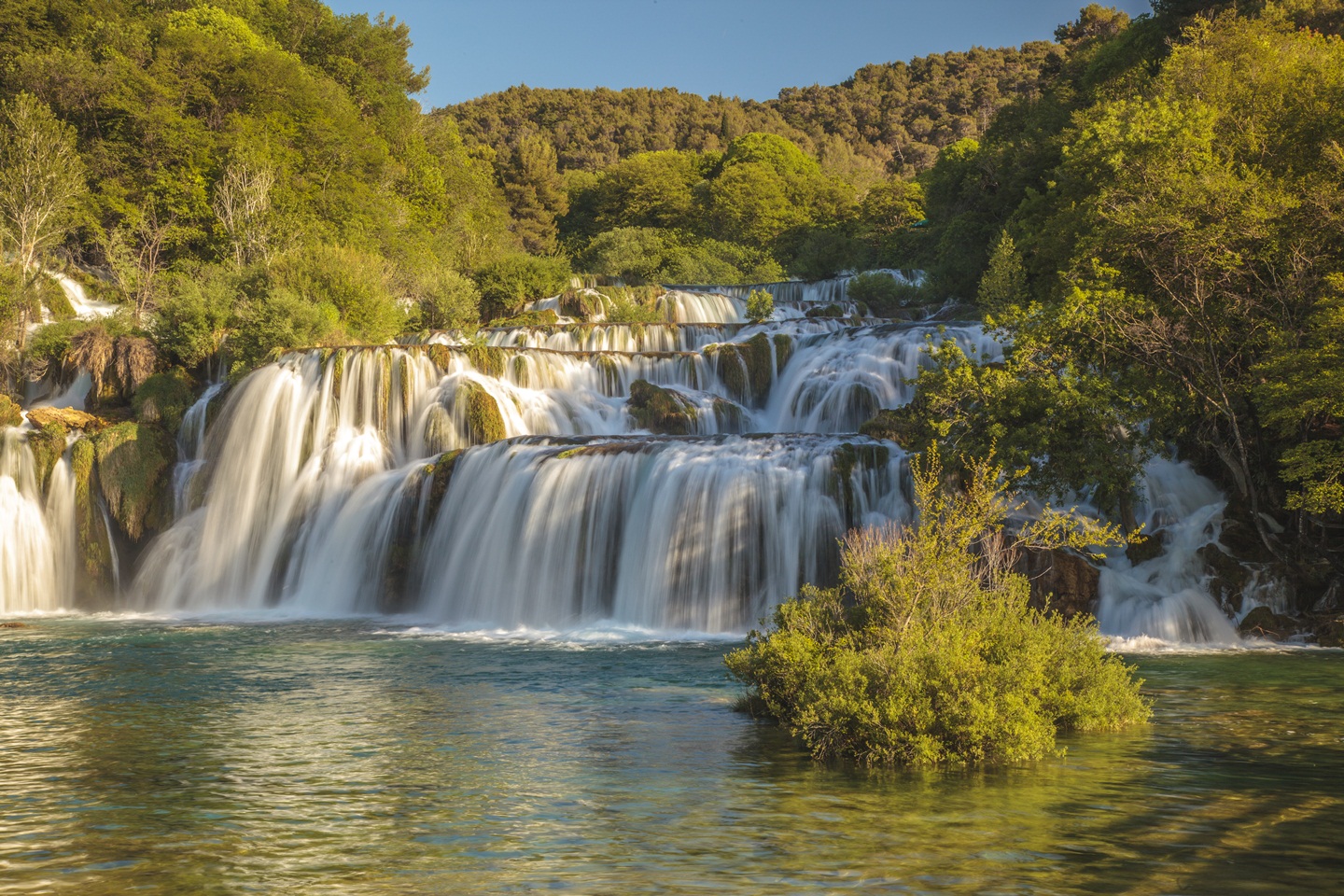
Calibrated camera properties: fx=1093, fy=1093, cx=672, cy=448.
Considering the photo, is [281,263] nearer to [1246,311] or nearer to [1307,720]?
[1246,311]

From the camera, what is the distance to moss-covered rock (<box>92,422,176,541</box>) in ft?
98.1

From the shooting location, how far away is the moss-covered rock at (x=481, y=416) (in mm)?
30603

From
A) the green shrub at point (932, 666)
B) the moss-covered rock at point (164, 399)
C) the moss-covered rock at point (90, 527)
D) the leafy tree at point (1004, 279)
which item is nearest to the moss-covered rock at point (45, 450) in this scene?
the moss-covered rock at point (90, 527)

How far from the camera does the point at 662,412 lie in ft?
105

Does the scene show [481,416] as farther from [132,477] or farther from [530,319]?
[530,319]

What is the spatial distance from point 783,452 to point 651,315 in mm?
23273

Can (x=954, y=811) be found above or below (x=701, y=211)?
below

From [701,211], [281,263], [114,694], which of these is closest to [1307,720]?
[114,694]

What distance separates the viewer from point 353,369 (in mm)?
31141

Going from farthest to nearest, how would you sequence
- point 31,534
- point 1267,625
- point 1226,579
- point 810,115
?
1. point 810,115
2. point 31,534
3. point 1226,579
4. point 1267,625

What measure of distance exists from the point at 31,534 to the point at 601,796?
2524 centimetres

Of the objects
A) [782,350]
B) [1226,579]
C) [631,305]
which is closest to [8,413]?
[782,350]

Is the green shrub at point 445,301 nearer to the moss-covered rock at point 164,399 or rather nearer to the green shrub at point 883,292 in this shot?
the moss-covered rock at point 164,399

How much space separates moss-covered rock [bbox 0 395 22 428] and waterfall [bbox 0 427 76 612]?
65 centimetres
